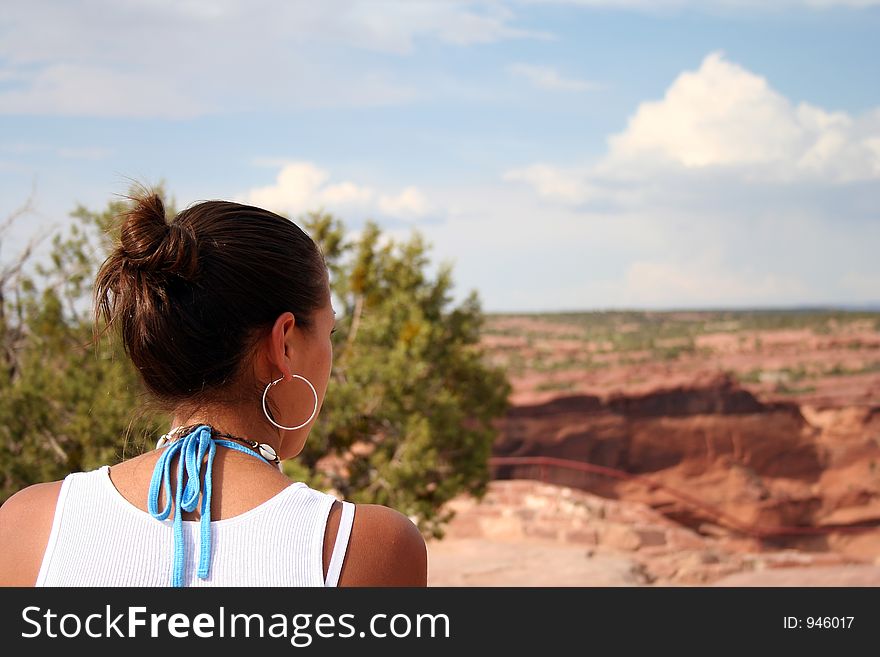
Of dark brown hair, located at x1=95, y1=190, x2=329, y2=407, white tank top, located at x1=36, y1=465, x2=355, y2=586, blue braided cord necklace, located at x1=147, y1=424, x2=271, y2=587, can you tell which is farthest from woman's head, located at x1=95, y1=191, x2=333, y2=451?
white tank top, located at x1=36, y1=465, x2=355, y2=586

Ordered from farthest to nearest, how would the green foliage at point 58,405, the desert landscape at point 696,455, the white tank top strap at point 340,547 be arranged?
the desert landscape at point 696,455 < the green foliage at point 58,405 < the white tank top strap at point 340,547

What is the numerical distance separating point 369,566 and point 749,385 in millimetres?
23981

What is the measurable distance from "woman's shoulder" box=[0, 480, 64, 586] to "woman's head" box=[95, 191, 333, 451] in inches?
10.1

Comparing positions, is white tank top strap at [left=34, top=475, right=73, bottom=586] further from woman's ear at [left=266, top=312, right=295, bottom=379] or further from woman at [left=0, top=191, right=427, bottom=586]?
woman's ear at [left=266, top=312, right=295, bottom=379]

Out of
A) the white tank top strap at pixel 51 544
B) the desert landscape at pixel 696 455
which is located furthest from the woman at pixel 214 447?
the desert landscape at pixel 696 455

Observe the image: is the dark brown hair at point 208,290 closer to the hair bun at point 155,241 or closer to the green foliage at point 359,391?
the hair bun at point 155,241

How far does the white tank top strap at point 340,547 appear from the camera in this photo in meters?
1.18

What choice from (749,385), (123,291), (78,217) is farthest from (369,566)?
(749,385)

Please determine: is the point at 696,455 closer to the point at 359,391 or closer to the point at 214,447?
the point at 359,391

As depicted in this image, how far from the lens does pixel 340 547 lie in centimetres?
118

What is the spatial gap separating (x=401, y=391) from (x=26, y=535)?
7373 mm

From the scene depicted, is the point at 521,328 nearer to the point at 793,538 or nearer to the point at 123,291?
the point at 793,538

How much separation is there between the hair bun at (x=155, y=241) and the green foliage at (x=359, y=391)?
636 centimetres

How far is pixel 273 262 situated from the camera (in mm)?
1381
